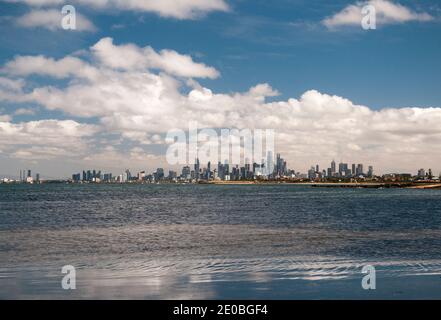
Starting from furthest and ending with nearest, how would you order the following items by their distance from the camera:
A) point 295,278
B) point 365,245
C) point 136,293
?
point 365,245 < point 295,278 < point 136,293

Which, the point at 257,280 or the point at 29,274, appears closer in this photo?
the point at 257,280

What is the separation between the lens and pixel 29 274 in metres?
25.5

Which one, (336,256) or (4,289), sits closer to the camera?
(4,289)

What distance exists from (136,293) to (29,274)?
8.73 metres

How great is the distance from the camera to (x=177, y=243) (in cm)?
4062

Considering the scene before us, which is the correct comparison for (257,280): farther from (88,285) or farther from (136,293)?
(88,285)

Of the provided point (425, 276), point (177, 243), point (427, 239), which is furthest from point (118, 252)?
point (427, 239)
